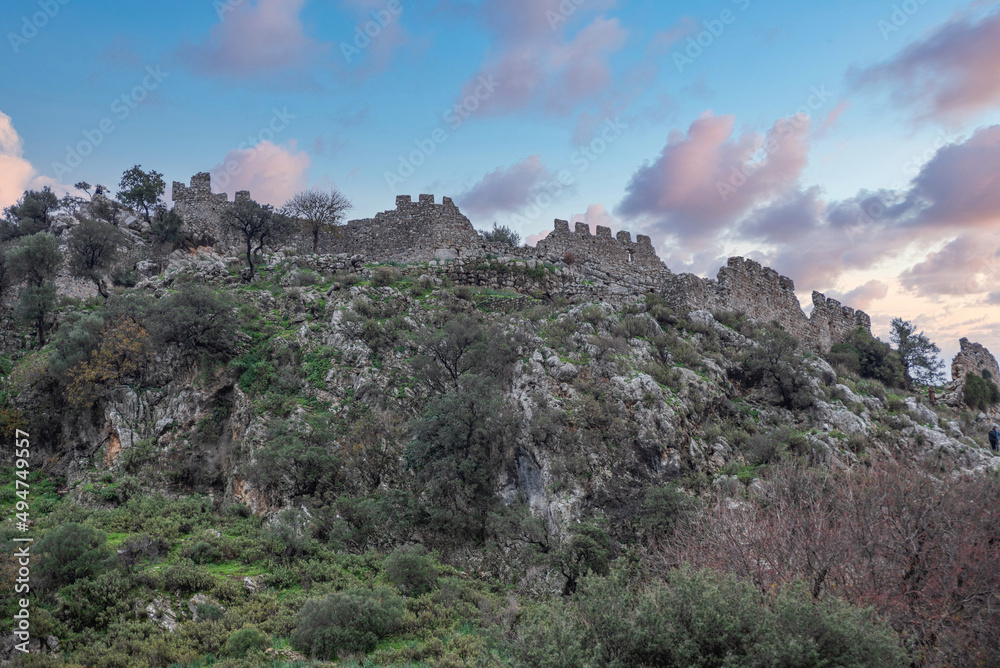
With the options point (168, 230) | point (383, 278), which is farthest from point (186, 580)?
point (168, 230)

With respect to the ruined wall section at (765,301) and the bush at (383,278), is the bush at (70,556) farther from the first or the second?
the ruined wall section at (765,301)

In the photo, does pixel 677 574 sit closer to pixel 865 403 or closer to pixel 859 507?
pixel 859 507

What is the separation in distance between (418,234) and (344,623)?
77.1 feet

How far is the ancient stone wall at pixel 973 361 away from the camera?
31469 mm

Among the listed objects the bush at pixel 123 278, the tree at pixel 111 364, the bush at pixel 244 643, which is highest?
the bush at pixel 123 278

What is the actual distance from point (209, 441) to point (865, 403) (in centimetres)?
2692

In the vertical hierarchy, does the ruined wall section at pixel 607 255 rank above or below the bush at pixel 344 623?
above

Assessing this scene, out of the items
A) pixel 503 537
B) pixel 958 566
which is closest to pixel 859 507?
pixel 958 566

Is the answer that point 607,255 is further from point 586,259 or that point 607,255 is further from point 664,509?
point 664,509

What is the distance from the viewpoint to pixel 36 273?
995 inches

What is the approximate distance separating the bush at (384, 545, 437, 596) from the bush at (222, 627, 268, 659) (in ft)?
12.9

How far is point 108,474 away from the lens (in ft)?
58.6

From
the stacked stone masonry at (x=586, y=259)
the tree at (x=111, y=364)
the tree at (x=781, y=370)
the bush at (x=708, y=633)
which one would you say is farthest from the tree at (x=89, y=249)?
the tree at (x=781, y=370)

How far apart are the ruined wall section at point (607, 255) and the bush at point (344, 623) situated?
22.3 meters
